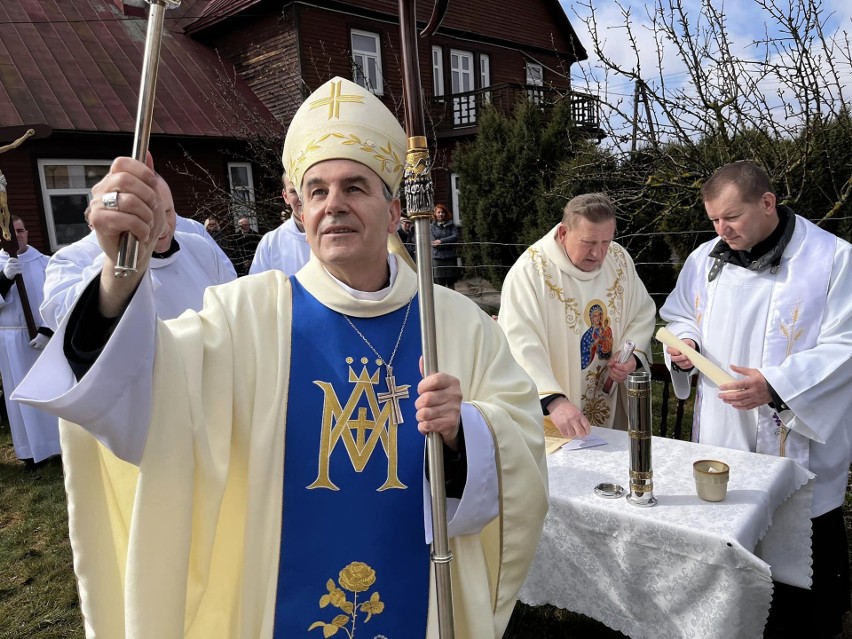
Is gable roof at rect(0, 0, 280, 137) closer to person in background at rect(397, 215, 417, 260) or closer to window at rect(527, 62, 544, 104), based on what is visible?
person in background at rect(397, 215, 417, 260)

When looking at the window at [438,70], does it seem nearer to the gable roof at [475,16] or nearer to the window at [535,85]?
the gable roof at [475,16]

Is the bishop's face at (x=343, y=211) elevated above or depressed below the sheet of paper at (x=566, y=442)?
above

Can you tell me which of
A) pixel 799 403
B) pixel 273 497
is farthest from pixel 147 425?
pixel 799 403

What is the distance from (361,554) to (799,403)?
2.15 meters

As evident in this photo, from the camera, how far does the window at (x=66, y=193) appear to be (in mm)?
12953

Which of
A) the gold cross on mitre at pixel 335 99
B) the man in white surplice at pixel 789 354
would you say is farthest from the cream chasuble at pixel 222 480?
the man in white surplice at pixel 789 354

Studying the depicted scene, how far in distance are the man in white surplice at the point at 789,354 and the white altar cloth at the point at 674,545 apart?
0.37 meters

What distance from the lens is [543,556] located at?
2.64 metres

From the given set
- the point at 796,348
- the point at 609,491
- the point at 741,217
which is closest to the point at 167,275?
the point at 609,491

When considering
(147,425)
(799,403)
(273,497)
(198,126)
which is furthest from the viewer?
(198,126)

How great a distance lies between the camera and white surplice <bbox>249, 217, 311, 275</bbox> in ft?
18.3

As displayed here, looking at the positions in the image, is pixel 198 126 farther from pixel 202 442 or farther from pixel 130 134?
pixel 202 442

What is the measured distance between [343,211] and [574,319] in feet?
7.34

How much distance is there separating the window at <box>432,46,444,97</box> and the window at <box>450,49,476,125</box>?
16.3 inches
